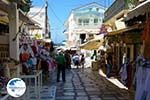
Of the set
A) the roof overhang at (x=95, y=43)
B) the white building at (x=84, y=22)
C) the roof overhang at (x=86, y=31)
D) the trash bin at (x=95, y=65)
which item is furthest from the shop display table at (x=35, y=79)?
the white building at (x=84, y=22)

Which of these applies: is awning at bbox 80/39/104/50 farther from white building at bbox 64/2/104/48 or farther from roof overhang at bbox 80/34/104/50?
white building at bbox 64/2/104/48

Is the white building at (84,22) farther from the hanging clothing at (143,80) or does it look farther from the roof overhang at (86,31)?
the hanging clothing at (143,80)

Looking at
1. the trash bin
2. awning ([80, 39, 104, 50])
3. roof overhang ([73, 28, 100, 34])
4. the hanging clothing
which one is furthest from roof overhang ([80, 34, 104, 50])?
roof overhang ([73, 28, 100, 34])

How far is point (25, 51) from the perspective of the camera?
13.1m

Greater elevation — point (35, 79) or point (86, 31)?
point (86, 31)

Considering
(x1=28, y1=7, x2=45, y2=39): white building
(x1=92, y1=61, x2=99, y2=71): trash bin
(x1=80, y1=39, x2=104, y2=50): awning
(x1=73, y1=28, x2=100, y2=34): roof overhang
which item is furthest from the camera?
(x1=73, y1=28, x2=100, y2=34): roof overhang

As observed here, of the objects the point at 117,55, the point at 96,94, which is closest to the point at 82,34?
the point at 117,55

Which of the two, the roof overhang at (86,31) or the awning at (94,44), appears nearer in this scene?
the awning at (94,44)

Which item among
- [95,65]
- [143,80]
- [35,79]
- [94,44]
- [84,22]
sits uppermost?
[84,22]

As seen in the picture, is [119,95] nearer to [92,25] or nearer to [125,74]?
[125,74]

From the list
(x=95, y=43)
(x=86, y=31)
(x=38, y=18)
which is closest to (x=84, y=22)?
(x=86, y=31)

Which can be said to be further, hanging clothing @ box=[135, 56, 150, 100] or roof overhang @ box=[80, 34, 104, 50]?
roof overhang @ box=[80, 34, 104, 50]

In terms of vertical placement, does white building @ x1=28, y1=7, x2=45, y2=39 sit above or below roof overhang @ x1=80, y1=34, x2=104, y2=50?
above

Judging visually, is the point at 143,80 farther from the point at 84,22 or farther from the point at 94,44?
the point at 84,22
